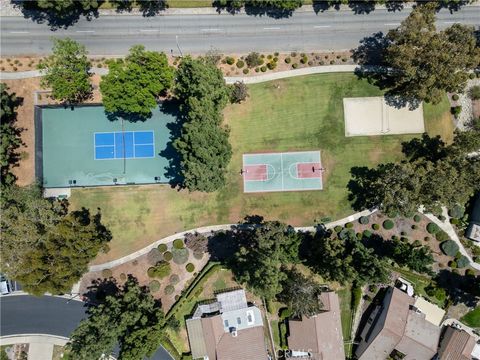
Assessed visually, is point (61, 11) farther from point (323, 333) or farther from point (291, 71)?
point (323, 333)

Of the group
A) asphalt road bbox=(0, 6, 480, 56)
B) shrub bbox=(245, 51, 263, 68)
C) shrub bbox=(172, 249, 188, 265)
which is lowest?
shrub bbox=(172, 249, 188, 265)

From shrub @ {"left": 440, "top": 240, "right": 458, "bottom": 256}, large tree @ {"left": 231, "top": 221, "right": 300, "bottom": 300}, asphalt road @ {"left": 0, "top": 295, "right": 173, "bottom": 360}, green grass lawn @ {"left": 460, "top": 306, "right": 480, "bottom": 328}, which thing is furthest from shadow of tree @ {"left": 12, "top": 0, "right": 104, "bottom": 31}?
green grass lawn @ {"left": 460, "top": 306, "right": 480, "bottom": 328}

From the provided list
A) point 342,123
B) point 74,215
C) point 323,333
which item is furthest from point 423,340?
point 74,215

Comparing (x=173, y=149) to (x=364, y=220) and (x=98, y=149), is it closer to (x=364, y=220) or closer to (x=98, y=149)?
(x=98, y=149)

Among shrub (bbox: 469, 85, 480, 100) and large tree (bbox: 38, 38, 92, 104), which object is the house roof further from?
large tree (bbox: 38, 38, 92, 104)

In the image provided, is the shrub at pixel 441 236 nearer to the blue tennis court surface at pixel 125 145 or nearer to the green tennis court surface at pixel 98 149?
the green tennis court surface at pixel 98 149

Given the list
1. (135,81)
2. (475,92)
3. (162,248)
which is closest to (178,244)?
(162,248)
